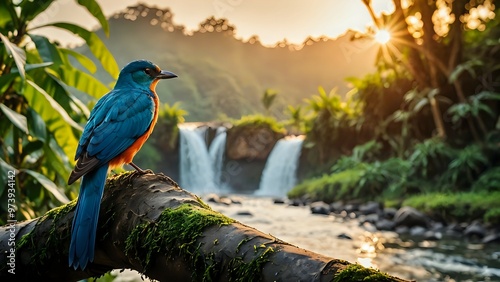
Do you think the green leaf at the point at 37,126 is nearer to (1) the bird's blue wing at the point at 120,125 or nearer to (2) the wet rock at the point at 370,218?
(1) the bird's blue wing at the point at 120,125

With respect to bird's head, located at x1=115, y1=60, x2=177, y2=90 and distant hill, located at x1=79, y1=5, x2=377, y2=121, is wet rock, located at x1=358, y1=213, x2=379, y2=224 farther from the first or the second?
distant hill, located at x1=79, y1=5, x2=377, y2=121

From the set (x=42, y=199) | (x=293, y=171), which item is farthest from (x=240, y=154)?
(x=42, y=199)

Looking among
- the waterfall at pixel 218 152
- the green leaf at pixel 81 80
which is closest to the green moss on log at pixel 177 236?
the green leaf at pixel 81 80

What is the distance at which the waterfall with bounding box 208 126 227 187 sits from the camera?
78.7 feet

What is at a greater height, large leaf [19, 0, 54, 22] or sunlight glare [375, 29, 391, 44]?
sunlight glare [375, 29, 391, 44]

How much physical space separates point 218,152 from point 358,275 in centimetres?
2358

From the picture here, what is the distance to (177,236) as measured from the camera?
1.18 metres

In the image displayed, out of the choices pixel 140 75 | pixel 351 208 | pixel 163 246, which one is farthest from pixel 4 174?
pixel 351 208

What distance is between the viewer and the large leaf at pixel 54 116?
243 cm

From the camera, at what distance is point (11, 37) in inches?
121

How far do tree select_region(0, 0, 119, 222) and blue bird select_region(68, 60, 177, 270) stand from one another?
604 mm

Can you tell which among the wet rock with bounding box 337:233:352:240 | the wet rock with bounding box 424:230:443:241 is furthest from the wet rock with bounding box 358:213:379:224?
the wet rock with bounding box 337:233:352:240

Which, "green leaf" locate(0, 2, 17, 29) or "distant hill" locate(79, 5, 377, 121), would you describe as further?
"distant hill" locate(79, 5, 377, 121)

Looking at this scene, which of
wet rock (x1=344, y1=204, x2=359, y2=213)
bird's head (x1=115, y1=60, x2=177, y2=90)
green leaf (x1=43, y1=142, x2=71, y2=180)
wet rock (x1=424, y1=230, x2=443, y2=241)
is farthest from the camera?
wet rock (x1=344, y1=204, x2=359, y2=213)
